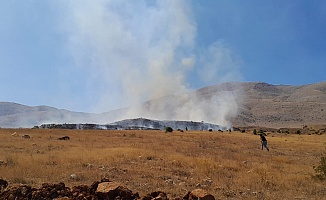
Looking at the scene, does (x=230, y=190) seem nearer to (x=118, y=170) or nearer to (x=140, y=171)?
(x=140, y=171)

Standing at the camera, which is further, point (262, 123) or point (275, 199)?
point (262, 123)

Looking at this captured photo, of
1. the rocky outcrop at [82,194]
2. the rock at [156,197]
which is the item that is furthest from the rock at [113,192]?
the rock at [156,197]

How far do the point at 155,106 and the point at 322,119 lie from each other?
9451cm

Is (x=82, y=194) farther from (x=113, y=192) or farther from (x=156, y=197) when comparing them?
(x=156, y=197)

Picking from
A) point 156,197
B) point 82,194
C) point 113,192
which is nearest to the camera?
point 156,197

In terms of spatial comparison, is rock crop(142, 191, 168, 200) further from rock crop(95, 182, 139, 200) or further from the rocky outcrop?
rock crop(95, 182, 139, 200)

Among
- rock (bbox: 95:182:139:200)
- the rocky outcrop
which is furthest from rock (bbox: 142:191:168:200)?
rock (bbox: 95:182:139:200)

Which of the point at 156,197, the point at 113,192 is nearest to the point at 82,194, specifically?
the point at 113,192

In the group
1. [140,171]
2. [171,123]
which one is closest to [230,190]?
[140,171]

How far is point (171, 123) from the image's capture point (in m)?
121

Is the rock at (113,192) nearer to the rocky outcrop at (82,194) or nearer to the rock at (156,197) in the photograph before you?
the rocky outcrop at (82,194)

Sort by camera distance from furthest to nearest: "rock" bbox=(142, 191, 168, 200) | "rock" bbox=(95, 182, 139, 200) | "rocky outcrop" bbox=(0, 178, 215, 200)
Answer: "rock" bbox=(95, 182, 139, 200) → "rocky outcrop" bbox=(0, 178, 215, 200) → "rock" bbox=(142, 191, 168, 200)

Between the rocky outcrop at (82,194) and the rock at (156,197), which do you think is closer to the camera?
the rock at (156,197)

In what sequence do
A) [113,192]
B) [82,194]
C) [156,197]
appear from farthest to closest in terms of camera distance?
[113,192]
[82,194]
[156,197]
